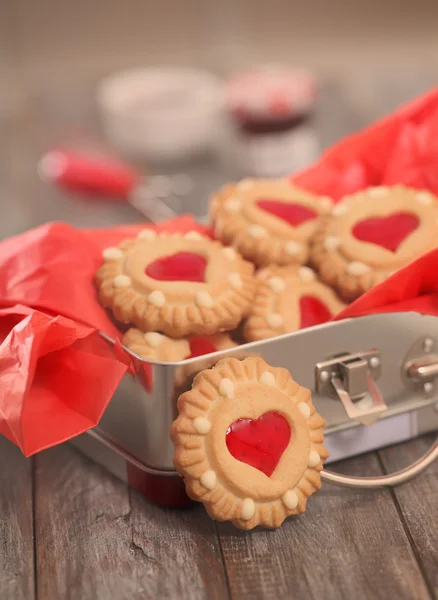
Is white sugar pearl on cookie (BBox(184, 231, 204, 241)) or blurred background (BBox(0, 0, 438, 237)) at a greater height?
white sugar pearl on cookie (BBox(184, 231, 204, 241))

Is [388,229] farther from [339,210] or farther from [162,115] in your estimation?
[162,115]

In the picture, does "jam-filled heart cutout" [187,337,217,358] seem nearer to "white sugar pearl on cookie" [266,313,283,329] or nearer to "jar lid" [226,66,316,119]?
"white sugar pearl on cookie" [266,313,283,329]

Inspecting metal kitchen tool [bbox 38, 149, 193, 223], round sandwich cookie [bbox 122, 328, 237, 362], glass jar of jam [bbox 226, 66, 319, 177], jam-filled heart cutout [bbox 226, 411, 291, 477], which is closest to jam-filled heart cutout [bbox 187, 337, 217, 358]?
round sandwich cookie [bbox 122, 328, 237, 362]

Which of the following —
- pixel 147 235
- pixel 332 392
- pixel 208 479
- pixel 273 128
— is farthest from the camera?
pixel 273 128

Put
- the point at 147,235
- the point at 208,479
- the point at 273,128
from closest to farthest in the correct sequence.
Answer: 1. the point at 208,479
2. the point at 147,235
3. the point at 273,128

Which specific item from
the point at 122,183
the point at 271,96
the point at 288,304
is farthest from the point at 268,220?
the point at 271,96
